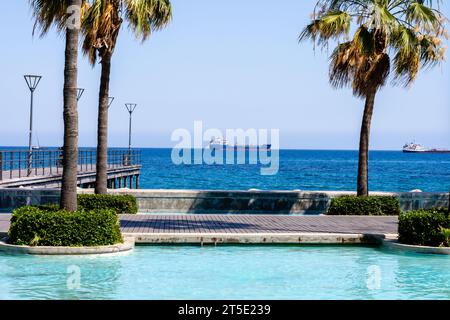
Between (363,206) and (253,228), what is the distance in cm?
574

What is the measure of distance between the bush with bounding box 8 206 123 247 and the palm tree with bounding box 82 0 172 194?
663cm

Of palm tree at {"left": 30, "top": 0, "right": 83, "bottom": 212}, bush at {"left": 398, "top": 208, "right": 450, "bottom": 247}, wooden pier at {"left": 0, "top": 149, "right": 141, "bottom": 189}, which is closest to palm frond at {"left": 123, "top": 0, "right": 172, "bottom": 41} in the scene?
palm tree at {"left": 30, "top": 0, "right": 83, "bottom": 212}

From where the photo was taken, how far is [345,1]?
2327cm

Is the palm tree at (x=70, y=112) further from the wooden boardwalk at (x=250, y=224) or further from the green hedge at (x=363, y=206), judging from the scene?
the green hedge at (x=363, y=206)

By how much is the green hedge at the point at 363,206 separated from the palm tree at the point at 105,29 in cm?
750

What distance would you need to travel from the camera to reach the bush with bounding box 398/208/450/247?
16375mm

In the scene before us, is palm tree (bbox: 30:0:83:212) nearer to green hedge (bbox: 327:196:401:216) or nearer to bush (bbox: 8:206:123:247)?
bush (bbox: 8:206:123:247)

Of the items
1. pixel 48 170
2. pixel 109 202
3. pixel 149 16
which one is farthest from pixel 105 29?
pixel 48 170

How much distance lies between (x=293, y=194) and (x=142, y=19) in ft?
28.3

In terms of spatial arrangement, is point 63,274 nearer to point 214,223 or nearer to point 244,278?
point 244,278

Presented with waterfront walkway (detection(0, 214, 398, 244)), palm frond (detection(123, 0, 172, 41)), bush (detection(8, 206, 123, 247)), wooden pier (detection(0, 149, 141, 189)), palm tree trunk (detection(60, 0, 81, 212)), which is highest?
palm frond (detection(123, 0, 172, 41))

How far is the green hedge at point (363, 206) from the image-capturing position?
2345cm

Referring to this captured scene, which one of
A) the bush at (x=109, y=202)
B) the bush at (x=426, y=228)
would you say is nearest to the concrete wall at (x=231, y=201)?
the bush at (x=109, y=202)

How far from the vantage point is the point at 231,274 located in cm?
1369
